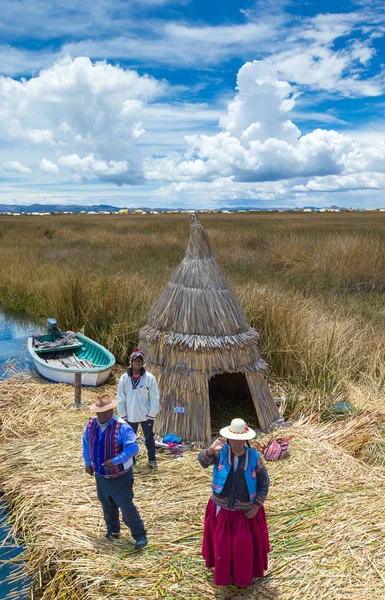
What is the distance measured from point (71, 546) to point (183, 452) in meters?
1.81

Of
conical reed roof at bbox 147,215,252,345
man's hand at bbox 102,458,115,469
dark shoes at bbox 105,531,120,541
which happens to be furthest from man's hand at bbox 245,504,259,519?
conical reed roof at bbox 147,215,252,345

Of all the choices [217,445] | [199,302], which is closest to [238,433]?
[217,445]

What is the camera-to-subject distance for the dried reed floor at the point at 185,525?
3752 millimetres

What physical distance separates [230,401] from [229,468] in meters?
4.40

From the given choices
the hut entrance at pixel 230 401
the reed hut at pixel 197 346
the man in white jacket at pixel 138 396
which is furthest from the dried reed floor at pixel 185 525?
the hut entrance at pixel 230 401

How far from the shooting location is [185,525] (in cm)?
446

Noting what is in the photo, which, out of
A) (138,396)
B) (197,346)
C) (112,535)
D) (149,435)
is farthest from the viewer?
(197,346)

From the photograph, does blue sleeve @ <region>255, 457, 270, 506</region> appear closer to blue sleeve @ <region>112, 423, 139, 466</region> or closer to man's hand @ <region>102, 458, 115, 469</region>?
blue sleeve @ <region>112, 423, 139, 466</region>

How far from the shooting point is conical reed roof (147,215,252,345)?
5895mm

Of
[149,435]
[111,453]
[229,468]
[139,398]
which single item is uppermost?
[229,468]

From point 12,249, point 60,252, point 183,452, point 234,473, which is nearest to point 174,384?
point 183,452

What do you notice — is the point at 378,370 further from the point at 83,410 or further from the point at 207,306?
the point at 83,410

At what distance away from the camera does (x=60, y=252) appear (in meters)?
21.2

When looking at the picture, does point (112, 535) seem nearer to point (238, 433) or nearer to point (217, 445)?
point (217, 445)
